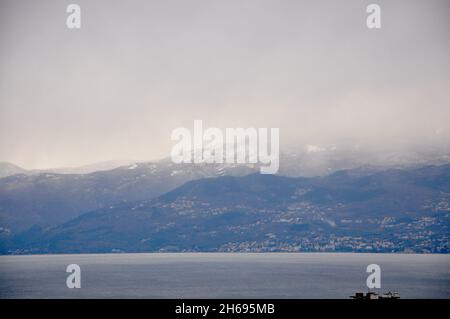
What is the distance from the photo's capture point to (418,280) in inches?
4247
